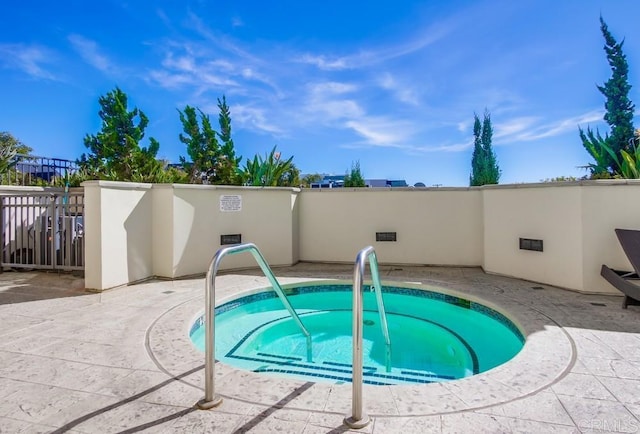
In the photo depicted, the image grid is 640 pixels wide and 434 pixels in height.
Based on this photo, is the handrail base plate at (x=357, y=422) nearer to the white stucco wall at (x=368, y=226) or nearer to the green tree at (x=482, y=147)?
the white stucco wall at (x=368, y=226)

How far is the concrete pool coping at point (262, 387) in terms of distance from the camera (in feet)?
7.20

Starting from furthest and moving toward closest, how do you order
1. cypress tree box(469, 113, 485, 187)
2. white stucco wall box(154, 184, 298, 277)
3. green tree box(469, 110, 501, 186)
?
cypress tree box(469, 113, 485, 187), green tree box(469, 110, 501, 186), white stucco wall box(154, 184, 298, 277)

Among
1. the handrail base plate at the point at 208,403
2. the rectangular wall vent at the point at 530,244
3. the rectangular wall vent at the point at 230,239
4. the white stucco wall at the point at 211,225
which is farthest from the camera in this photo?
the rectangular wall vent at the point at 230,239

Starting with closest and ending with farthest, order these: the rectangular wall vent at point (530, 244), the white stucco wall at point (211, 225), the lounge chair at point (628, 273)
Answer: the lounge chair at point (628, 273)
the rectangular wall vent at point (530, 244)
the white stucco wall at point (211, 225)

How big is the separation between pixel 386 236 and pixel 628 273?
179 inches

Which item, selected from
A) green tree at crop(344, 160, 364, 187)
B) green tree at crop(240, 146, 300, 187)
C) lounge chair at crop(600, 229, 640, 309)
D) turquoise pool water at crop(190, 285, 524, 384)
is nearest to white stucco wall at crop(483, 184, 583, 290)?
lounge chair at crop(600, 229, 640, 309)

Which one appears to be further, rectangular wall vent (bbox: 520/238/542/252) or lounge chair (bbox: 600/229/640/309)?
rectangular wall vent (bbox: 520/238/542/252)

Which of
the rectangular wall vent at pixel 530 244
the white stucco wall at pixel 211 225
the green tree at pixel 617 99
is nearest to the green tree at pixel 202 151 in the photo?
the white stucco wall at pixel 211 225

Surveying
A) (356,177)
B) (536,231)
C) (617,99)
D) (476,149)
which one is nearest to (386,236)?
(356,177)

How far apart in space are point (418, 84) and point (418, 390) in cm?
1384

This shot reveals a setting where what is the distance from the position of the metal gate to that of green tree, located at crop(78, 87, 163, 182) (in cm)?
2192

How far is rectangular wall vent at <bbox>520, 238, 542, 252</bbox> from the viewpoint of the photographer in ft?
21.0

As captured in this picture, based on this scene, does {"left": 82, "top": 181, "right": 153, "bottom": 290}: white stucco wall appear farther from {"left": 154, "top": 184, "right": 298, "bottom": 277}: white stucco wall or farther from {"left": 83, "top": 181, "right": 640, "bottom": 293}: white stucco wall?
{"left": 154, "top": 184, "right": 298, "bottom": 277}: white stucco wall

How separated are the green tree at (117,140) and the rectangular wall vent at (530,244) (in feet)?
92.6
